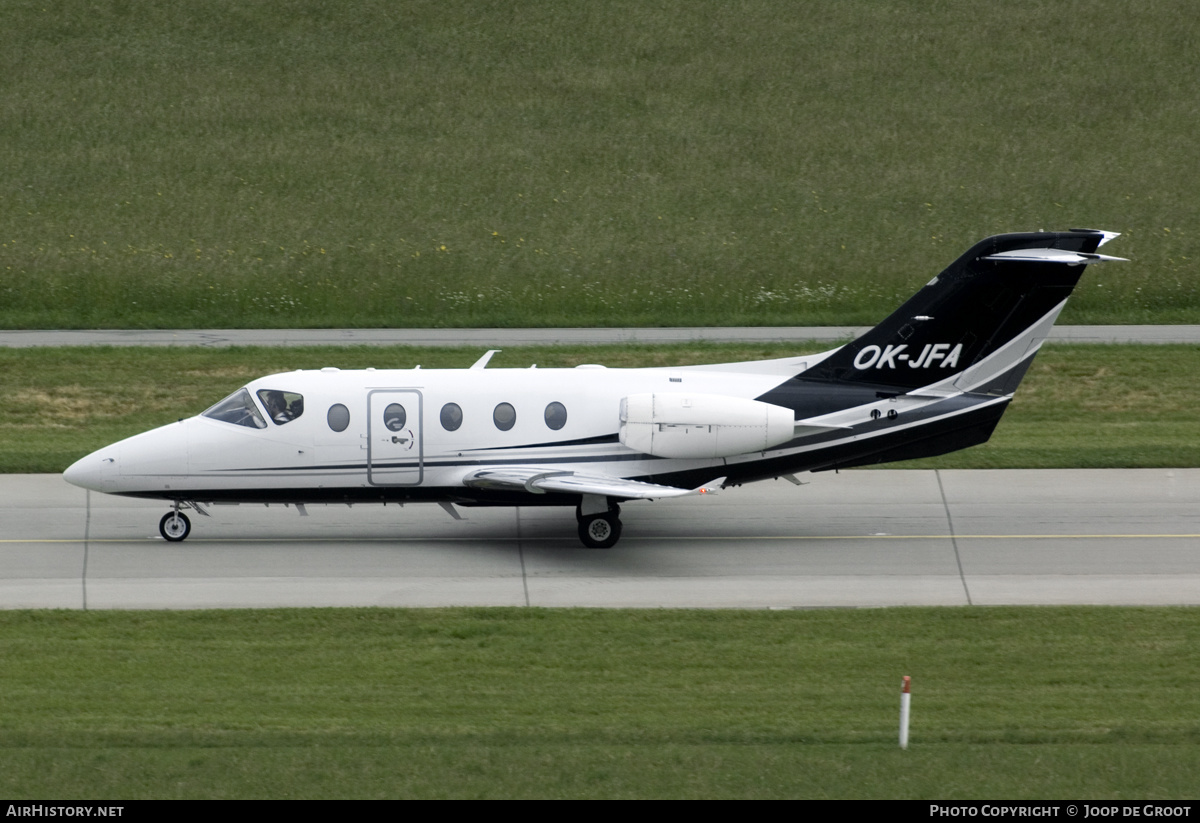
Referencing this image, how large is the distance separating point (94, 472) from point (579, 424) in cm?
667

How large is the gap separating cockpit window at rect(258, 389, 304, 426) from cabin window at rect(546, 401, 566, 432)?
341cm

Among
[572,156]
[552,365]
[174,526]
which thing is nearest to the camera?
[174,526]

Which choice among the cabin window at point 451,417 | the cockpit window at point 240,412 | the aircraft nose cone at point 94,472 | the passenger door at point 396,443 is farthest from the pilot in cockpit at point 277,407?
the aircraft nose cone at point 94,472

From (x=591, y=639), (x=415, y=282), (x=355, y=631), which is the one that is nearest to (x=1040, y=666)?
(x=591, y=639)

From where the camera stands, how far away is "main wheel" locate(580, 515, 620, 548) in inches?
829

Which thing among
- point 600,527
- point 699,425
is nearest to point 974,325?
point 699,425

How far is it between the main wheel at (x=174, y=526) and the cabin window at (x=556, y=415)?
17.7 ft

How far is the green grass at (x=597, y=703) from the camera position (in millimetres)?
12453

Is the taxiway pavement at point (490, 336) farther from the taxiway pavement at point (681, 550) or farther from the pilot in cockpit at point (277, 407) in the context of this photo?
the pilot in cockpit at point (277, 407)

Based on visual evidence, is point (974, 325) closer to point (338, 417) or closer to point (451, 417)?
point (451, 417)

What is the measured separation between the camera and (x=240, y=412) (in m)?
21.3

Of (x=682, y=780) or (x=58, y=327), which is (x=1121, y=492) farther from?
(x=58, y=327)

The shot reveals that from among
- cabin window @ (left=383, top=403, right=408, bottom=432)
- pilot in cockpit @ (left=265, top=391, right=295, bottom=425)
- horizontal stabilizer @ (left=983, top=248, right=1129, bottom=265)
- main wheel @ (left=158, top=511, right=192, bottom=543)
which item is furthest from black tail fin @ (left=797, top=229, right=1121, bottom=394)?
main wheel @ (left=158, top=511, right=192, bottom=543)

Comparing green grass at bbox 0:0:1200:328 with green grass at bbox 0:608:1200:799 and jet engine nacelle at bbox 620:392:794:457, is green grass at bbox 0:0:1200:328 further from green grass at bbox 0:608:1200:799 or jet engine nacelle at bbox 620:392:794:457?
green grass at bbox 0:608:1200:799
